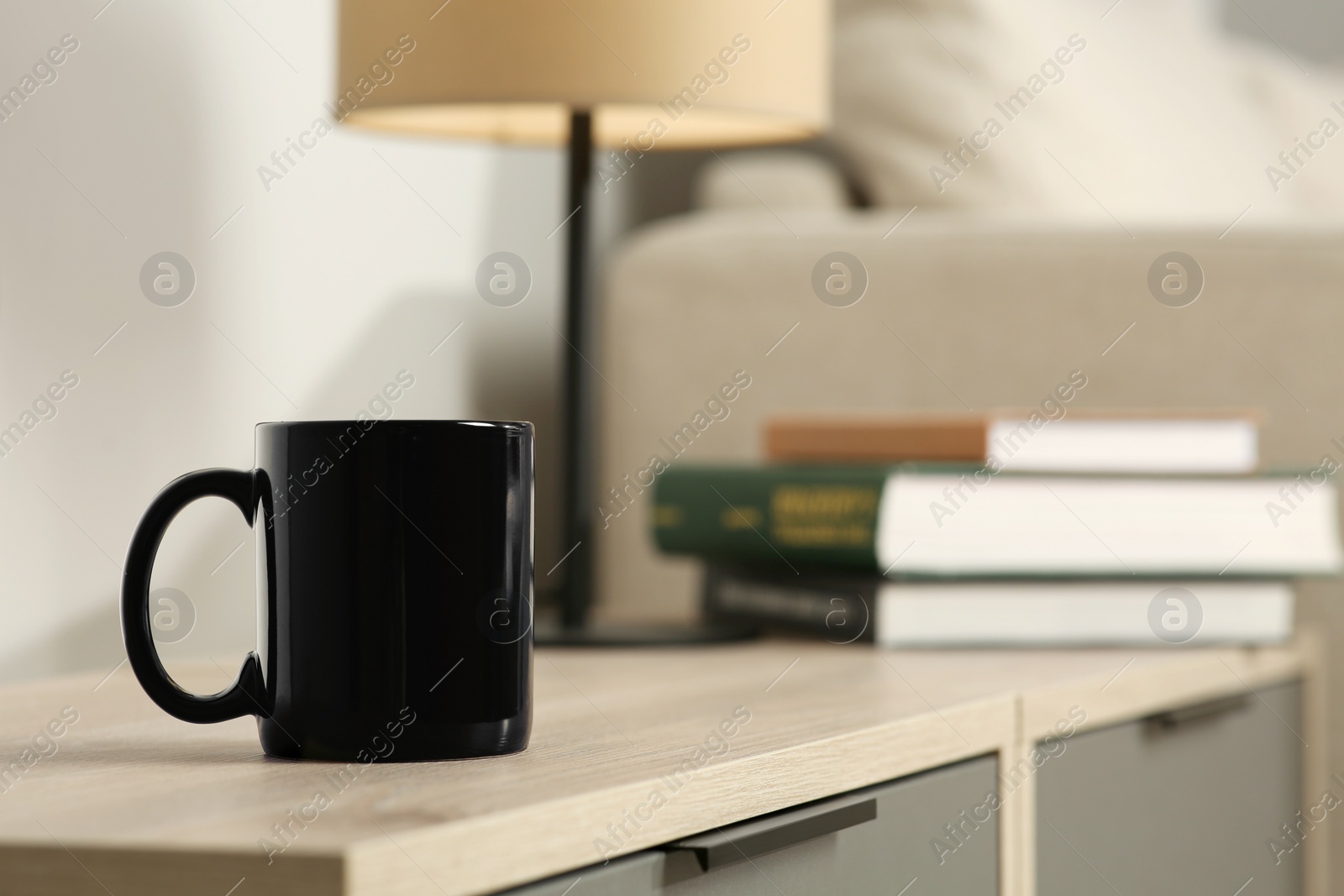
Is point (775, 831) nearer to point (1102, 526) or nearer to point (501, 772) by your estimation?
point (501, 772)

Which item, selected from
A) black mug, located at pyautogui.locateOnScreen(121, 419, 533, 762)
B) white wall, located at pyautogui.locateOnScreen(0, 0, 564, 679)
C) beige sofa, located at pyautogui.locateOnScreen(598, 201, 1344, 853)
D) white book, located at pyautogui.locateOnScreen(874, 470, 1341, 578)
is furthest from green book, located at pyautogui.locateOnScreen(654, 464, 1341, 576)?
black mug, located at pyautogui.locateOnScreen(121, 419, 533, 762)

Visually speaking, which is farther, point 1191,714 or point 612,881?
point 1191,714

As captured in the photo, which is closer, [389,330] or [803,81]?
[803,81]

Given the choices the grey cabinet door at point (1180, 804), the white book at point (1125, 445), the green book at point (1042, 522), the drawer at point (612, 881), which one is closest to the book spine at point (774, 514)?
the green book at point (1042, 522)

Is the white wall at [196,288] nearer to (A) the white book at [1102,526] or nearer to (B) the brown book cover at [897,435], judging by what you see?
(B) the brown book cover at [897,435]

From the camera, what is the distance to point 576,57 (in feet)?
2.89

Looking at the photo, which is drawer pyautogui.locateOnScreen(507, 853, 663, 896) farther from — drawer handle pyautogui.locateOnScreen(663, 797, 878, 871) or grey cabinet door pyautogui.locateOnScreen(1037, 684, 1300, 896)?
grey cabinet door pyautogui.locateOnScreen(1037, 684, 1300, 896)

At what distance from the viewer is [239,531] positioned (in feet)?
3.19

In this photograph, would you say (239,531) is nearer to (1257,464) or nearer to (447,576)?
(447,576)

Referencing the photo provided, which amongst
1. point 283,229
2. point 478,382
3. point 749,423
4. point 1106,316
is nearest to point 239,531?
point 283,229

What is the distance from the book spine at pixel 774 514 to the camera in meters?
0.92

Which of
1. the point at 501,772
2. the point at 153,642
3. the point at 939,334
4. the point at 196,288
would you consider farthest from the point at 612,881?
the point at 939,334

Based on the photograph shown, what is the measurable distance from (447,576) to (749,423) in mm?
824

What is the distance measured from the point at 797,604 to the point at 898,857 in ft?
1.32
